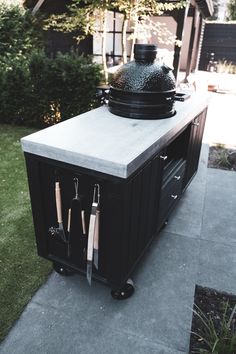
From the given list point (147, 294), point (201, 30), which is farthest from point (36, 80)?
point (201, 30)

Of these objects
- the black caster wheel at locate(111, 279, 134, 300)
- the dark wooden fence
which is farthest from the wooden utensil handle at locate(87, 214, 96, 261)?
the dark wooden fence

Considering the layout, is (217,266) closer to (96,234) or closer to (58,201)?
(96,234)

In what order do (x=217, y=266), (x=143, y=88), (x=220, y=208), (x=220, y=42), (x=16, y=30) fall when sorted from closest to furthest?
(x=143, y=88) → (x=217, y=266) → (x=220, y=208) → (x=16, y=30) → (x=220, y=42)

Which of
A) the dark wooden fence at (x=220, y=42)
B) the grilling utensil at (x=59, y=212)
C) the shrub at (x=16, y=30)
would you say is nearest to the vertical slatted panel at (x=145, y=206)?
the grilling utensil at (x=59, y=212)

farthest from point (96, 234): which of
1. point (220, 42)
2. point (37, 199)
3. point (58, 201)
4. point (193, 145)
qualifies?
point (220, 42)

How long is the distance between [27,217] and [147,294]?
4.47 ft

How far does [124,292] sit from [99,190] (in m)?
0.81

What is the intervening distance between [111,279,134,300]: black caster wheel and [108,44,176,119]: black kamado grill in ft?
3.72

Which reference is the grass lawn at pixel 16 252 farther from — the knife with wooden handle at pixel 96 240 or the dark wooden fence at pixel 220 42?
the dark wooden fence at pixel 220 42

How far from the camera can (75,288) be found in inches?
79.1

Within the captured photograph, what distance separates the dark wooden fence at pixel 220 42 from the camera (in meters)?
13.0

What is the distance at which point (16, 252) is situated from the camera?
2295 mm

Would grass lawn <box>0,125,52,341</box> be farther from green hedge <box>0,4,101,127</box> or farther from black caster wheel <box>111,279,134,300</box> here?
green hedge <box>0,4,101,127</box>

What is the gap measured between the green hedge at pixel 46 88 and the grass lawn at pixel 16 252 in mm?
1582
